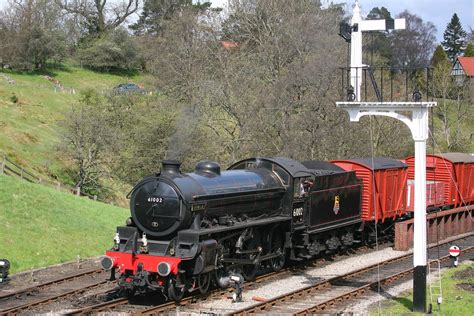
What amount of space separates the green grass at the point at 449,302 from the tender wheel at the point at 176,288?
4.11 meters

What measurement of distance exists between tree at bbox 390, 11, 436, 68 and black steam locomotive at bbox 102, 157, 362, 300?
228ft

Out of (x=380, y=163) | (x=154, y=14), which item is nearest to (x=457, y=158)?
(x=380, y=163)

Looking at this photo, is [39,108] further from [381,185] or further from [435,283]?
[435,283]

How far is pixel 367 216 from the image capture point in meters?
21.8

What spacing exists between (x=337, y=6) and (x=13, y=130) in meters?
23.5

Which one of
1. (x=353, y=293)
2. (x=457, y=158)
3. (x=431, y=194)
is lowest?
(x=353, y=293)

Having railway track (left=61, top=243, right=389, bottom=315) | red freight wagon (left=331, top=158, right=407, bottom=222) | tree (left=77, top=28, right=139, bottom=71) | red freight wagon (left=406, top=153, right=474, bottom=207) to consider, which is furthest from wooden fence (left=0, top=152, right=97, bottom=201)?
tree (left=77, top=28, right=139, bottom=71)

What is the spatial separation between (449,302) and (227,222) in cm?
526

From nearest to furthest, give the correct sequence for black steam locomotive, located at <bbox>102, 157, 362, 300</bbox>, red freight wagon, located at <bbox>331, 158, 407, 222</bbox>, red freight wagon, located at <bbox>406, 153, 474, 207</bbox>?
black steam locomotive, located at <bbox>102, 157, 362, 300</bbox>
red freight wagon, located at <bbox>331, 158, 407, 222</bbox>
red freight wagon, located at <bbox>406, 153, 474, 207</bbox>

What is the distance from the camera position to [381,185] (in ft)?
Answer: 73.2

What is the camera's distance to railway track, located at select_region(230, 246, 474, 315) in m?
13.6

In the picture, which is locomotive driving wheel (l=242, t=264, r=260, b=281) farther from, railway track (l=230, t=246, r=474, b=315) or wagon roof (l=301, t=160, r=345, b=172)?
wagon roof (l=301, t=160, r=345, b=172)

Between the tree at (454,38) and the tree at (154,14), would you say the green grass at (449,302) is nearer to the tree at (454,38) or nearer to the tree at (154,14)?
the tree at (154,14)

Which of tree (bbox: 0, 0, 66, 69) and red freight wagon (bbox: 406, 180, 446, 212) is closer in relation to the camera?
red freight wagon (bbox: 406, 180, 446, 212)
